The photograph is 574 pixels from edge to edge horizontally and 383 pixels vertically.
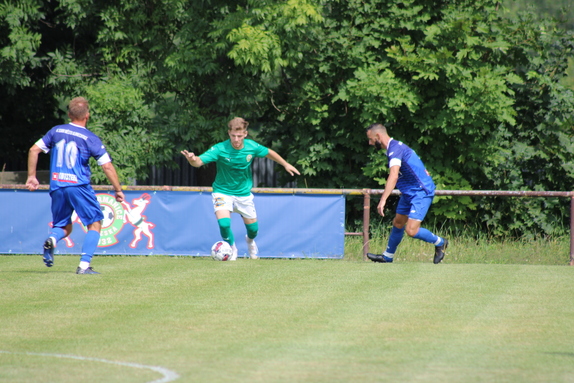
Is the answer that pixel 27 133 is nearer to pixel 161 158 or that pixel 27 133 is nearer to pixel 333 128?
pixel 161 158

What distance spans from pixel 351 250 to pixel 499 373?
806 cm

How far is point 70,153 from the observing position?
365 inches

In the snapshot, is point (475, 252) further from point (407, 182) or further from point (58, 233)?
point (58, 233)

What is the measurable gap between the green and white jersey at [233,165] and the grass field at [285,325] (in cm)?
158

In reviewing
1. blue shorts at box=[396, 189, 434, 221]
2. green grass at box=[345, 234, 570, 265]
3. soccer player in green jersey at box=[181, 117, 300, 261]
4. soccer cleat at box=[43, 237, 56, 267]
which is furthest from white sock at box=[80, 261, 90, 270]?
green grass at box=[345, 234, 570, 265]

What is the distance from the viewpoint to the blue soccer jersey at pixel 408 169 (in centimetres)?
1081

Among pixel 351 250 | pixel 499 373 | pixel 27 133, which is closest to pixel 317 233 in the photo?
pixel 351 250

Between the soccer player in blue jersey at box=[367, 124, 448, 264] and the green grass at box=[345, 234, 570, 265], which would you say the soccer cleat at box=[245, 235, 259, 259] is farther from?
the soccer player in blue jersey at box=[367, 124, 448, 264]

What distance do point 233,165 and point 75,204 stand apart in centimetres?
276

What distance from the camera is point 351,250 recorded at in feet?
42.8

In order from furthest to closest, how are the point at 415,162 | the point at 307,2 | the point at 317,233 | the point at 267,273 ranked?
the point at 307,2 < the point at 317,233 < the point at 415,162 < the point at 267,273

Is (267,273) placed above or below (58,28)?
below

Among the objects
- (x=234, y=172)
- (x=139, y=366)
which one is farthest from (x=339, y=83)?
(x=139, y=366)

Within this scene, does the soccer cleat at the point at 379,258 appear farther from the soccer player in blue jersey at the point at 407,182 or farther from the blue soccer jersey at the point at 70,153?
the blue soccer jersey at the point at 70,153
